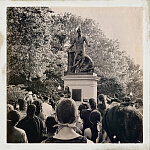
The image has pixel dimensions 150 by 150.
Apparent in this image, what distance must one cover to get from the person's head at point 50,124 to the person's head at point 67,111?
0.04 m

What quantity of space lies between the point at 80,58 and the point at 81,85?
0.59 feet

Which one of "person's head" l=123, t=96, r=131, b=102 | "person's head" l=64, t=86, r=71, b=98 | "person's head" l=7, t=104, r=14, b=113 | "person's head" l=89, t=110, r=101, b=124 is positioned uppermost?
"person's head" l=64, t=86, r=71, b=98

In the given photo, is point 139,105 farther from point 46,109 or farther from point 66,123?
point 46,109

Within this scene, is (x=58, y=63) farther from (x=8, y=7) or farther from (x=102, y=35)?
(x=8, y=7)

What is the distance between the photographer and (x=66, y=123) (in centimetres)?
175

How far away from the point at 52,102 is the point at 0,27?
0.60 metres

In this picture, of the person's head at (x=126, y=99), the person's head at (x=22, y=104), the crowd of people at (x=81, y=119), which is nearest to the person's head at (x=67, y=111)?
the crowd of people at (x=81, y=119)

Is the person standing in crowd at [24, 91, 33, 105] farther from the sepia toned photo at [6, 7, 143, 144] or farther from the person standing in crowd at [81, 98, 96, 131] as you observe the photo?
the person standing in crowd at [81, 98, 96, 131]

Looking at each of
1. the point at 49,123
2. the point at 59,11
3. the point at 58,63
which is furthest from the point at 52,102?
the point at 59,11

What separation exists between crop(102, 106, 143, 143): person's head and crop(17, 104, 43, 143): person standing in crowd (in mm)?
431

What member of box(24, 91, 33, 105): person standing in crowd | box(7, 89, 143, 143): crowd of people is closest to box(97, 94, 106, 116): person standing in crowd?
box(7, 89, 143, 143): crowd of people

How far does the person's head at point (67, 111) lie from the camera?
68.6 inches

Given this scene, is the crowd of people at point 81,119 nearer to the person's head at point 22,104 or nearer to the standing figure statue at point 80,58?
the person's head at point 22,104

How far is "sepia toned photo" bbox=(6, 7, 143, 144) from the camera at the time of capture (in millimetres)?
1739
